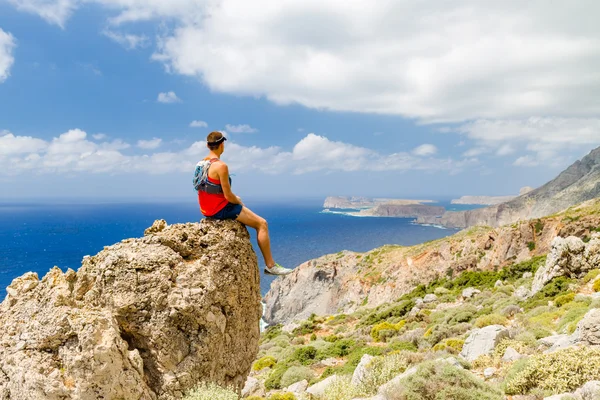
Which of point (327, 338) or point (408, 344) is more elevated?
point (408, 344)

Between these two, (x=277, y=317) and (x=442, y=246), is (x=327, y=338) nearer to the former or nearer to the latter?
(x=442, y=246)

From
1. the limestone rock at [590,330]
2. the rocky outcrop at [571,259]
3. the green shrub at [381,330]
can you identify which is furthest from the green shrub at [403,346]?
the rocky outcrop at [571,259]

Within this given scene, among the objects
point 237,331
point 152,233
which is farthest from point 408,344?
point 152,233

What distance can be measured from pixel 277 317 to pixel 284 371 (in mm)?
57708

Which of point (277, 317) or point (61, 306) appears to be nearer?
point (61, 306)

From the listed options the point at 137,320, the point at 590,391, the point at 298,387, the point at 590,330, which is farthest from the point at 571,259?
the point at 137,320

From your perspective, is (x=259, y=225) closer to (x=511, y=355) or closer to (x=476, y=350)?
(x=511, y=355)

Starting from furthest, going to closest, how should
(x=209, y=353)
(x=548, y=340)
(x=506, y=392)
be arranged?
(x=548, y=340), (x=506, y=392), (x=209, y=353)

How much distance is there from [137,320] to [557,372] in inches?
337

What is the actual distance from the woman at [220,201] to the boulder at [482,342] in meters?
8.37

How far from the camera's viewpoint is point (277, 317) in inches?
2840

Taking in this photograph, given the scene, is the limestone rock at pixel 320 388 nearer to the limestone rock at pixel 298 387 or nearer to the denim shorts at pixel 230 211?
the limestone rock at pixel 298 387

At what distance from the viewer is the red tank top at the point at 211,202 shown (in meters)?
7.32

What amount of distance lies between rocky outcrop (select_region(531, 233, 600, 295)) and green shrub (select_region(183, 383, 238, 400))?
64.9 ft
